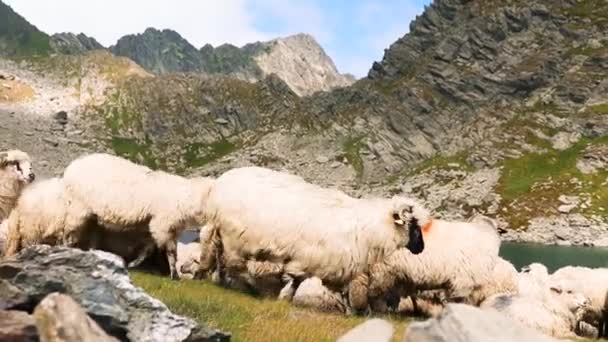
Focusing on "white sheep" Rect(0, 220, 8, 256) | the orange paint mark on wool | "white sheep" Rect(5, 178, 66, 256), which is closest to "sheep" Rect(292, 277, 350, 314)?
the orange paint mark on wool

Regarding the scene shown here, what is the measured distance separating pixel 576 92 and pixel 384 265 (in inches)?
7826

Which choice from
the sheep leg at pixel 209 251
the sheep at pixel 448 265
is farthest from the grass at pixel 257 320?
the sheep at pixel 448 265

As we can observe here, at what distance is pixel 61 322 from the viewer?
5438 millimetres

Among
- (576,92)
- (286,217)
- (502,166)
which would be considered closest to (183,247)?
(286,217)

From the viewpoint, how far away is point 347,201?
55.0ft

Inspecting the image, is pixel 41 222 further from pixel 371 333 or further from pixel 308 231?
pixel 371 333

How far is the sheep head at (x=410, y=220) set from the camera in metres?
15.6

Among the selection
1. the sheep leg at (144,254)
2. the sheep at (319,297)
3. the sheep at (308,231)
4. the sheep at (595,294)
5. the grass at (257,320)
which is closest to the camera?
the grass at (257,320)

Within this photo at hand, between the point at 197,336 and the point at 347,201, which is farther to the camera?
the point at 347,201

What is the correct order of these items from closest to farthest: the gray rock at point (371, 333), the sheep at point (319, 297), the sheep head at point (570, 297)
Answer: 1. the gray rock at point (371, 333)
2. the sheep at point (319, 297)
3. the sheep head at point (570, 297)

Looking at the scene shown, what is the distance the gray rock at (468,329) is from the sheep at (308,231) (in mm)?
8396

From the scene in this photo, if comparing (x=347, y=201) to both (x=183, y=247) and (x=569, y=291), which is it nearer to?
(x=569, y=291)

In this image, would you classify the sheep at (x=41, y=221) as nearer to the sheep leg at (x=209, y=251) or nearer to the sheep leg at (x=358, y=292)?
the sheep leg at (x=209, y=251)

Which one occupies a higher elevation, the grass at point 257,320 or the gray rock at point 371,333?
the gray rock at point 371,333
